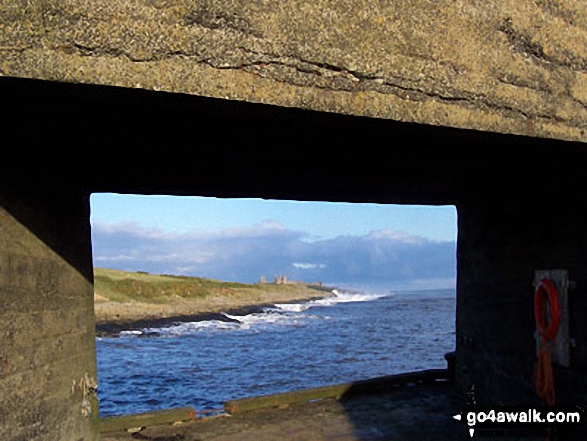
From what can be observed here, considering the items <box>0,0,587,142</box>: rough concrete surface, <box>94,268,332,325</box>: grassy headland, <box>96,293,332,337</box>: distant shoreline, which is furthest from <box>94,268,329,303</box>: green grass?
<box>0,0,587,142</box>: rough concrete surface

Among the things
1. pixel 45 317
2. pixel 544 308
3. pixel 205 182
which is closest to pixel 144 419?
pixel 205 182

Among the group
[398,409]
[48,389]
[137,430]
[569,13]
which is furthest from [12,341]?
[398,409]

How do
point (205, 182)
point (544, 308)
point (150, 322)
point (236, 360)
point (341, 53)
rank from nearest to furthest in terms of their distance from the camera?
point (341, 53)
point (205, 182)
point (544, 308)
point (236, 360)
point (150, 322)

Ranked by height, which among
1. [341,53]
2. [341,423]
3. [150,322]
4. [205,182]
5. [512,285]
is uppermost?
[341,53]

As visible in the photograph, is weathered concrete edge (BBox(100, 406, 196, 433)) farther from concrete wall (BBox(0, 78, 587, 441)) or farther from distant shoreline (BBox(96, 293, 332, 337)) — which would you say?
distant shoreline (BBox(96, 293, 332, 337))

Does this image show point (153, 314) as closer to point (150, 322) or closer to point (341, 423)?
point (150, 322)

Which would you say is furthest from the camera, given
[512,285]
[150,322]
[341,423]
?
[150,322]

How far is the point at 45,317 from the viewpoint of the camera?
13.2 feet

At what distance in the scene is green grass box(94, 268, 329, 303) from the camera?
52.1 metres

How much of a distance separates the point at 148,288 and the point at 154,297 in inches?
80.1

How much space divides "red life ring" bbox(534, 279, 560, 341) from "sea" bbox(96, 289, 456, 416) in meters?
11.2

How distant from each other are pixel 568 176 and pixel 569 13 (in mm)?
2345

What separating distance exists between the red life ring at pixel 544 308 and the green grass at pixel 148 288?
47.2 meters

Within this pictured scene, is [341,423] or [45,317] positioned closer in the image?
[45,317]
